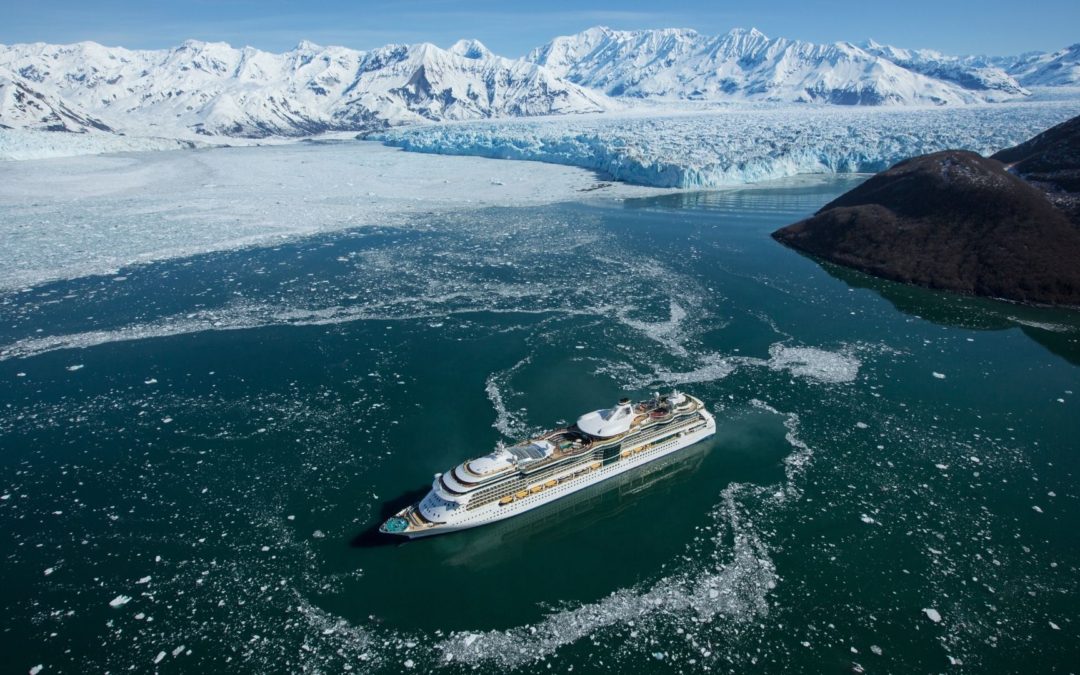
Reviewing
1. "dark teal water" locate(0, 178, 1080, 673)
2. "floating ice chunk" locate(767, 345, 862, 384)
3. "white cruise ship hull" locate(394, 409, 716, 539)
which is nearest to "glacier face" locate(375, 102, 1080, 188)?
"dark teal water" locate(0, 178, 1080, 673)

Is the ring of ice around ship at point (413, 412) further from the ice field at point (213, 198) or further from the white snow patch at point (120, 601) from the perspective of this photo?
the ice field at point (213, 198)

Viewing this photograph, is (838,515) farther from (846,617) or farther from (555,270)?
(555,270)

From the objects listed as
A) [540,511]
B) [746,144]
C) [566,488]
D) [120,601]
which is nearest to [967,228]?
[566,488]

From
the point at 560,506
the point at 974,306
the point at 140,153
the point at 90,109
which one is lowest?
the point at 560,506

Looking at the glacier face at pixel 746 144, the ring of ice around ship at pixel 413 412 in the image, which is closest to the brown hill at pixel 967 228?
the ring of ice around ship at pixel 413 412

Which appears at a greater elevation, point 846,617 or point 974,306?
point 974,306

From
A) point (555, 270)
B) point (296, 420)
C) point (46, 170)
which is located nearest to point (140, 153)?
point (46, 170)
